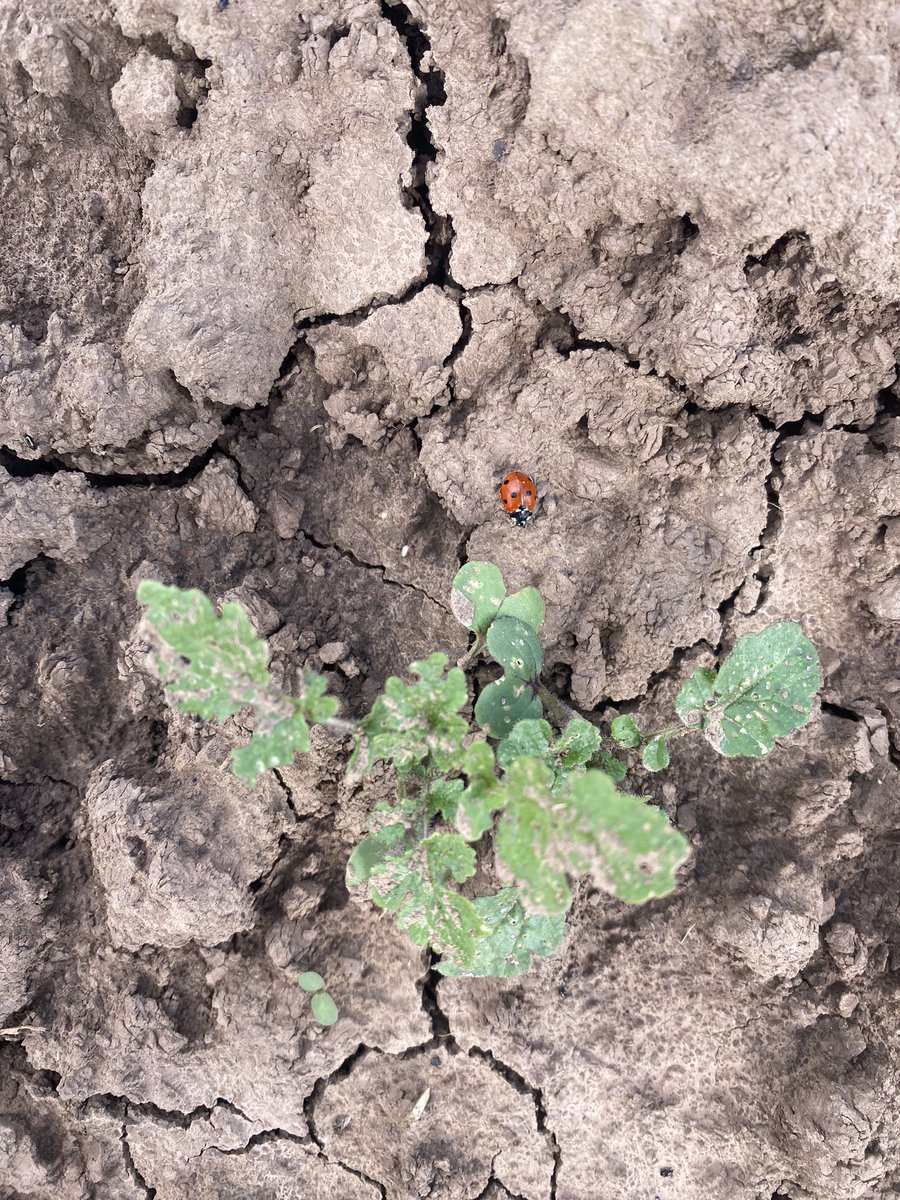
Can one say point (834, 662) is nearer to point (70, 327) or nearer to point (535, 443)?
point (535, 443)

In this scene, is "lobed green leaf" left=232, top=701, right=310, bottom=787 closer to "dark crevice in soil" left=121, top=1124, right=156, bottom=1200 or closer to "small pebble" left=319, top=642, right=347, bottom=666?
"small pebble" left=319, top=642, right=347, bottom=666

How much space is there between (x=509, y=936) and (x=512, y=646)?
0.79m

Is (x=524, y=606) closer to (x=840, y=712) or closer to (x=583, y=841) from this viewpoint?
(x=583, y=841)

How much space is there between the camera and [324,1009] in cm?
259

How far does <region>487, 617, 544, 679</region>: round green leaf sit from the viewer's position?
2.28 m

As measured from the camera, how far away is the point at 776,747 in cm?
254

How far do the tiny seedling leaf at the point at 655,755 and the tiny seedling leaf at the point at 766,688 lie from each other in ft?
0.53

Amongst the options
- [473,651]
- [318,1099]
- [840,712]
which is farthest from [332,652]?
[840,712]

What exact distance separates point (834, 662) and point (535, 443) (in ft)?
3.83

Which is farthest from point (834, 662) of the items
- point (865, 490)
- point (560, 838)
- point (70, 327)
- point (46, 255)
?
point (46, 255)

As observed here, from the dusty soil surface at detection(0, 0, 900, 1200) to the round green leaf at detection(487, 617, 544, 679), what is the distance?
25 cm

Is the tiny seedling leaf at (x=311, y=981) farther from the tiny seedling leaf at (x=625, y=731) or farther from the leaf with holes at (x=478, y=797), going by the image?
the tiny seedling leaf at (x=625, y=731)

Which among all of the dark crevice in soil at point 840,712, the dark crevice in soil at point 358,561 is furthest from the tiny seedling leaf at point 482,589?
the dark crevice in soil at point 840,712

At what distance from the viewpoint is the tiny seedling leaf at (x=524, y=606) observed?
2.33 m
